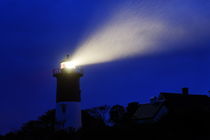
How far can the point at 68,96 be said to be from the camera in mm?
27281

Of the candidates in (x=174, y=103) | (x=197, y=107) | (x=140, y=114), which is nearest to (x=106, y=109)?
(x=140, y=114)

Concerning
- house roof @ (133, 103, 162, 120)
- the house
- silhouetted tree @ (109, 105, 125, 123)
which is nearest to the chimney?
the house

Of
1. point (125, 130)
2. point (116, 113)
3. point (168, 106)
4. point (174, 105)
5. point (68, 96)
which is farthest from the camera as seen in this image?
point (116, 113)

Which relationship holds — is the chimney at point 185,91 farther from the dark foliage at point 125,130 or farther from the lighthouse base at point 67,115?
the lighthouse base at point 67,115

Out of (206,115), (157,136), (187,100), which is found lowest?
(157,136)

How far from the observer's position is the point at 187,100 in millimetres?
36625

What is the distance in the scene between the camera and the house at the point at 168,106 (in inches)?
1323

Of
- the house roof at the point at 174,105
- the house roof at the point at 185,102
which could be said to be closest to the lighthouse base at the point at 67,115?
the house roof at the point at 174,105

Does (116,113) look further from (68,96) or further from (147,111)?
(68,96)

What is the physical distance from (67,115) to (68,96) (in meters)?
1.44

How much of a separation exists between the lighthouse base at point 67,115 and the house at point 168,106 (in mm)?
8883

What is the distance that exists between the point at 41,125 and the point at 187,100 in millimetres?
15212

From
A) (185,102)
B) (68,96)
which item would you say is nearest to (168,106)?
(185,102)

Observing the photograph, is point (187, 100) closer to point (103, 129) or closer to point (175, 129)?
point (175, 129)
